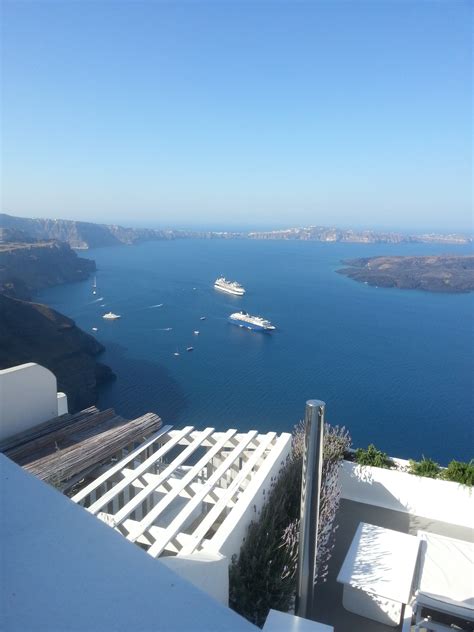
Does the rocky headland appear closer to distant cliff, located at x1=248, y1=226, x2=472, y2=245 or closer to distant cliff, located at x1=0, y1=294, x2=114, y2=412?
distant cliff, located at x1=0, y1=294, x2=114, y2=412

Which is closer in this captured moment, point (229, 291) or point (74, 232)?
point (229, 291)

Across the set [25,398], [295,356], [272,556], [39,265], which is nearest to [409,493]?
[272,556]

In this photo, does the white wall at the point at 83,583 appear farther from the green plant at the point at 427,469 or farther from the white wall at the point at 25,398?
the green plant at the point at 427,469

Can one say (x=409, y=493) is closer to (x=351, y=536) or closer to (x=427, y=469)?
(x=427, y=469)

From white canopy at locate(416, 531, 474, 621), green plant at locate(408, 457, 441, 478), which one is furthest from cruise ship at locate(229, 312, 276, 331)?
white canopy at locate(416, 531, 474, 621)

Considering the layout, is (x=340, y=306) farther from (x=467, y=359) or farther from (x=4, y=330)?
(x=4, y=330)

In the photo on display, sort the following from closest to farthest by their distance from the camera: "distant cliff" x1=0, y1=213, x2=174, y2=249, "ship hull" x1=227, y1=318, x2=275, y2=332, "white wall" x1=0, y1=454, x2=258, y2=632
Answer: "white wall" x1=0, y1=454, x2=258, y2=632 → "ship hull" x1=227, y1=318, x2=275, y2=332 → "distant cliff" x1=0, y1=213, x2=174, y2=249
